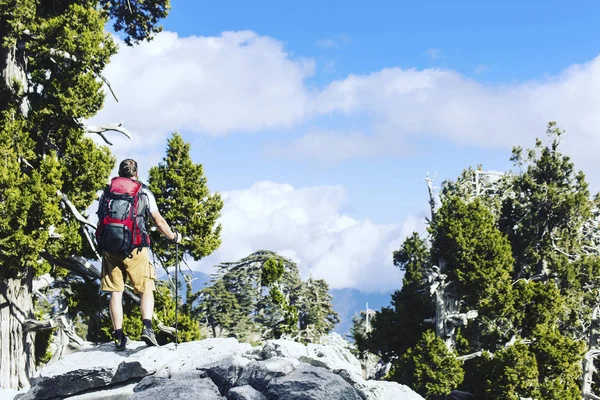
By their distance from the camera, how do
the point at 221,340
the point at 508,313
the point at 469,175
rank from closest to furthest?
the point at 221,340 → the point at 508,313 → the point at 469,175

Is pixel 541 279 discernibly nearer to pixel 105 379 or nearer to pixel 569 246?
pixel 569 246

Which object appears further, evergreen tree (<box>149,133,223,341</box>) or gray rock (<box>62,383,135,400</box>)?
evergreen tree (<box>149,133,223,341</box>)

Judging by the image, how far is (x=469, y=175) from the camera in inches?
1682

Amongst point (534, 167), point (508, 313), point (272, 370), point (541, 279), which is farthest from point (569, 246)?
point (272, 370)

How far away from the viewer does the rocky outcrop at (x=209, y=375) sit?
27.5 feet

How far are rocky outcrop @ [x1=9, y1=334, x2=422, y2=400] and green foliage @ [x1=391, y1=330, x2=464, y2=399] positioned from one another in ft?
65.2

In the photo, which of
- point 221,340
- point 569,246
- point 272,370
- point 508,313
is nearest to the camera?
point 272,370

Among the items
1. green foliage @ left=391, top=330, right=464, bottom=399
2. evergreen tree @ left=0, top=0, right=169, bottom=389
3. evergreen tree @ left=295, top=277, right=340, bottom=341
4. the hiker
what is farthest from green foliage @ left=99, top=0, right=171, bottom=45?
evergreen tree @ left=295, top=277, right=340, bottom=341

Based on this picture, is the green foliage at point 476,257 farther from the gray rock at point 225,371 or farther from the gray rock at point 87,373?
the gray rock at point 87,373

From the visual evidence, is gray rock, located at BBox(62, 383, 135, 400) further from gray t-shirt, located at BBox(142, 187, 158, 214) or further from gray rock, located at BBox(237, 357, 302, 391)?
gray t-shirt, located at BBox(142, 187, 158, 214)

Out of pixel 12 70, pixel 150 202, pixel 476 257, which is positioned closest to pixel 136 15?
pixel 12 70

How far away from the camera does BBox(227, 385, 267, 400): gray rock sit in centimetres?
830

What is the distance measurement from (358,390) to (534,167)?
28.8 metres

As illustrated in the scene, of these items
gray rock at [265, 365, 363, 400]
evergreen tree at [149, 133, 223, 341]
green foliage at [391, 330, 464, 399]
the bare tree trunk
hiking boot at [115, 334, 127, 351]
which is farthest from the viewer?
green foliage at [391, 330, 464, 399]
